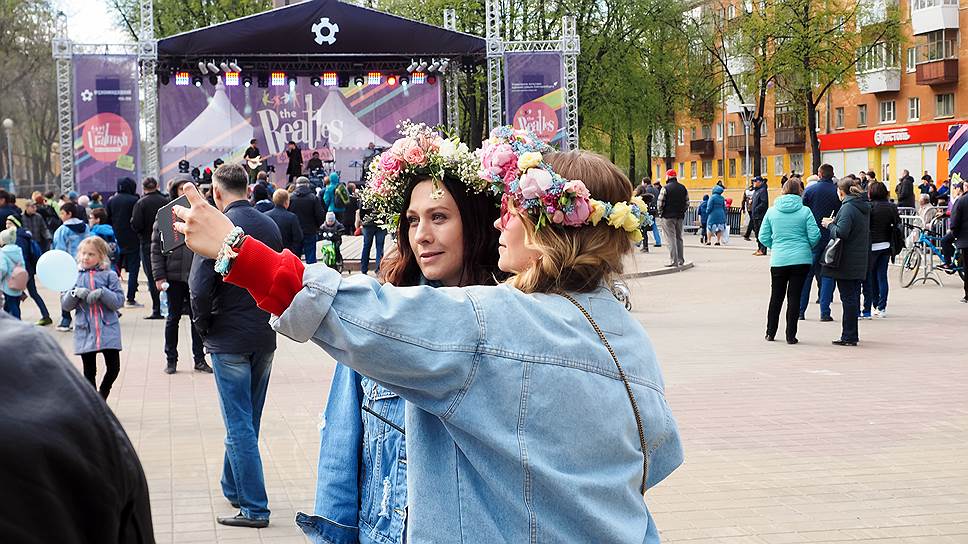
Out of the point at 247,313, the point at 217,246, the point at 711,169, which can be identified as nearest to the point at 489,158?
the point at 217,246

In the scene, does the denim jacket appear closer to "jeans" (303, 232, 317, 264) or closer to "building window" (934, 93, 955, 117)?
"jeans" (303, 232, 317, 264)

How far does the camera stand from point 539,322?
211 centimetres

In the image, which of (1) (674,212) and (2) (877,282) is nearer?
(2) (877,282)

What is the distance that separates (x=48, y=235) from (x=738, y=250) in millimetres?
18508

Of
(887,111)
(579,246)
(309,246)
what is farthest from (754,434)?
(887,111)

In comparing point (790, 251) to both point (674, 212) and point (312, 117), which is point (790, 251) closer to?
point (674, 212)

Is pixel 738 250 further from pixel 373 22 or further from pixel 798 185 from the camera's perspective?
pixel 798 185

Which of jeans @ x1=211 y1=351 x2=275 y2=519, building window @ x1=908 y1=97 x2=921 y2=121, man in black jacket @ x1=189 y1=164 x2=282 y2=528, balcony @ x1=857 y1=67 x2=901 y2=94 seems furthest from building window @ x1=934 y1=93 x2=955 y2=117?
jeans @ x1=211 y1=351 x2=275 y2=519

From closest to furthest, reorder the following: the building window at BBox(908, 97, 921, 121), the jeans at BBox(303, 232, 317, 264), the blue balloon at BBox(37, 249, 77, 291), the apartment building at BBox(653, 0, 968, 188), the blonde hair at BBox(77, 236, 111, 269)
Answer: the blue balloon at BBox(37, 249, 77, 291) → the blonde hair at BBox(77, 236, 111, 269) → the jeans at BBox(303, 232, 317, 264) → the apartment building at BBox(653, 0, 968, 188) → the building window at BBox(908, 97, 921, 121)

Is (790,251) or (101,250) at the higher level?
(101,250)

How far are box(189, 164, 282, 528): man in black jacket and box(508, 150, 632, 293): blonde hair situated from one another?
3718mm

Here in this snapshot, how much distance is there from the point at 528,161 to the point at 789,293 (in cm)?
1086

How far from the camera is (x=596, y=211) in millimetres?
2336

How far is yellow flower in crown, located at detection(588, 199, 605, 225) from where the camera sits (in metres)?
2.33
